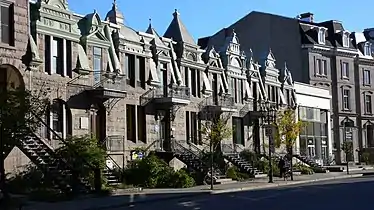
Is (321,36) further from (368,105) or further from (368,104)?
(368,105)

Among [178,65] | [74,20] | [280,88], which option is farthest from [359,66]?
[74,20]

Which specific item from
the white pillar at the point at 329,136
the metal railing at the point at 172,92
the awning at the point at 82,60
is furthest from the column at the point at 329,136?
the awning at the point at 82,60

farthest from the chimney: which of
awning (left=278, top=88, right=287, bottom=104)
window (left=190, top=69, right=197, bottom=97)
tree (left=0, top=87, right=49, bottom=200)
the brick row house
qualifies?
tree (left=0, top=87, right=49, bottom=200)

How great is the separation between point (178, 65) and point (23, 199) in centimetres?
2083

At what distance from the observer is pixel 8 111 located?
71.8ft

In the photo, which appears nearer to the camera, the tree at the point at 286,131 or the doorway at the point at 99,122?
the doorway at the point at 99,122

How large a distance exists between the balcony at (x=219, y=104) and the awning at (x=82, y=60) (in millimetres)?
12680

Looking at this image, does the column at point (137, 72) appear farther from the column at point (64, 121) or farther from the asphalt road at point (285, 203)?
the asphalt road at point (285, 203)

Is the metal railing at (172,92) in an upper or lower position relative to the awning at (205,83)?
lower

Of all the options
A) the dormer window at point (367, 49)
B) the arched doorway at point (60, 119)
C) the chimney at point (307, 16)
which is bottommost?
the arched doorway at point (60, 119)

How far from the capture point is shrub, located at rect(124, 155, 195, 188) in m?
34.9

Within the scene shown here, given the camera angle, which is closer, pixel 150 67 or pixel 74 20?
pixel 74 20

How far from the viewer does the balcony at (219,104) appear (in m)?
46.4

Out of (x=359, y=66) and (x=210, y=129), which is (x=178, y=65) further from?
(x=359, y=66)
